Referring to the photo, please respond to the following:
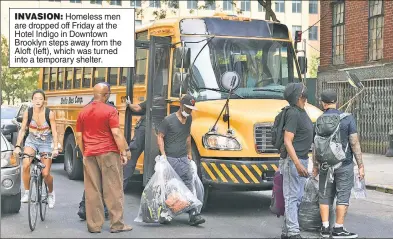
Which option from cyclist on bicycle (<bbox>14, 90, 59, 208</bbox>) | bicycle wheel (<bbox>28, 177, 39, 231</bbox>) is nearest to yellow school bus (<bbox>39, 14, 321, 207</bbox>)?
cyclist on bicycle (<bbox>14, 90, 59, 208</bbox>)

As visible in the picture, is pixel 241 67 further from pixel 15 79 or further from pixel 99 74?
pixel 15 79

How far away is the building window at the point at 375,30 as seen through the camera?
22.4 m

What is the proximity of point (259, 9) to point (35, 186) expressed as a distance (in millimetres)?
68924

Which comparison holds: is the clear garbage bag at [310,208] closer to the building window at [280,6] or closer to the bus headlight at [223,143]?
the bus headlight at [223,143]

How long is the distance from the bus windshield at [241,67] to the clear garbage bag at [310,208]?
8.29ft

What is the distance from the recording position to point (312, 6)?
80.6 m

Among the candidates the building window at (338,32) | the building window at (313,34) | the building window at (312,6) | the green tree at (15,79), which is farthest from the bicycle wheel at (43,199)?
the building window at (312,6)

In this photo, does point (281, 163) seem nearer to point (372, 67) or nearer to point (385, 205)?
point (385, 205)

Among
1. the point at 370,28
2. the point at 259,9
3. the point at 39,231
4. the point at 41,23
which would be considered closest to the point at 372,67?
the point at 370,28

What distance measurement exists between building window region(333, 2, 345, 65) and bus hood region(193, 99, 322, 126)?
14.1 m

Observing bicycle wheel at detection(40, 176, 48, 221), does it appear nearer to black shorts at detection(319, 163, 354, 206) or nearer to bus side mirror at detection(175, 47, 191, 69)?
bus side mirror at detection(175, 47, 191, 69)

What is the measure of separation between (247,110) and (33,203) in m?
3.28

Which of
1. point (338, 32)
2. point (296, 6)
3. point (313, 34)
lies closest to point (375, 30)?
point (338, 32)

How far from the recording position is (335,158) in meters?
8.10
